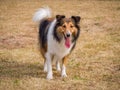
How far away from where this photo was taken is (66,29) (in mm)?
5934

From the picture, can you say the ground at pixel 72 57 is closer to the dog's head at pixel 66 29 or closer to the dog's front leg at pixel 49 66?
the dog's front leg at pixel 49 66

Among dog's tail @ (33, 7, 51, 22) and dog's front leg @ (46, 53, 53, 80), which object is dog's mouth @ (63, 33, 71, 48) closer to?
dog's front leg @ (46, 53, 53, 80)

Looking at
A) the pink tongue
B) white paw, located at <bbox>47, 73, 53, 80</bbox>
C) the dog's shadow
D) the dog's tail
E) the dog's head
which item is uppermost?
the dog's tail

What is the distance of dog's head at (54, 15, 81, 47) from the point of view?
5.95 metres

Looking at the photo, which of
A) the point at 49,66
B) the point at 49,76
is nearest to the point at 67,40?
the point at 49,66

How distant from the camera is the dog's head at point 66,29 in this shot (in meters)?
5.95

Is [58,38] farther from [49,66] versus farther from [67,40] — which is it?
[49,66]

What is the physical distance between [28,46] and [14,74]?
2404 mm

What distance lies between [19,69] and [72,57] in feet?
4.99

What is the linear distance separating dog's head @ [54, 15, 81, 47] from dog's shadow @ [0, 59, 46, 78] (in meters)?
1.02

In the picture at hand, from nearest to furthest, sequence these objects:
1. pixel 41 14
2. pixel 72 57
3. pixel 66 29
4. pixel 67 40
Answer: pixel 66 29
pixel 67 40
pixel 41 14
pixel 72 57

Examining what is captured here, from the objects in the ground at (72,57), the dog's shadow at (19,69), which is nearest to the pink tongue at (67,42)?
the ground at (72,57)

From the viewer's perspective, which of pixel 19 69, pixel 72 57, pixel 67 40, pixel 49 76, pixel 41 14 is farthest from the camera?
pixel 72 57

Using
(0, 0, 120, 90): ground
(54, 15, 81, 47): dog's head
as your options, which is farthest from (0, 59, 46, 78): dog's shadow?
(54, 15, 81, 47): dog's head
